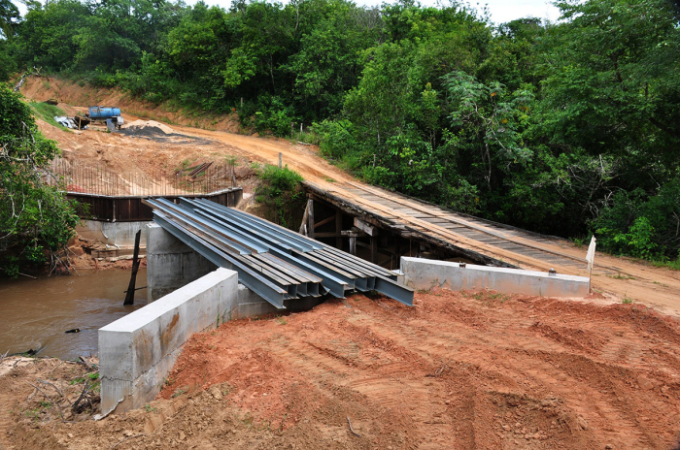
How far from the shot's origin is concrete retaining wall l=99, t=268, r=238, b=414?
16.0ft

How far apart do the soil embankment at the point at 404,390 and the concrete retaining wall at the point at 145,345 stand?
185 mm

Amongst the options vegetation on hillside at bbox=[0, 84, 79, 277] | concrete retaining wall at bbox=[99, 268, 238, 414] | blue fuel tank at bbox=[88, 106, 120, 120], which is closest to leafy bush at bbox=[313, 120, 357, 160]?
blue fuel tank at bbox=[88, 106, 120, 120]

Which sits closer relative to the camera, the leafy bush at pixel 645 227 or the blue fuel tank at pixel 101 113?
the leafy bush at pixel 645 227

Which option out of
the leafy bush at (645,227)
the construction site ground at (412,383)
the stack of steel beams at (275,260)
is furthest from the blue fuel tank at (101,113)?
the leafy bush at (645,227)

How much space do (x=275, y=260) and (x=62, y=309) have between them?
274 inches

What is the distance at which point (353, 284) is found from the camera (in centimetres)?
802

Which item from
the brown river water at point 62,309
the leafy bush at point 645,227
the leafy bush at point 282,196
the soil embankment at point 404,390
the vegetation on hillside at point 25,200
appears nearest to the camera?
the soil embankment at point 404,390

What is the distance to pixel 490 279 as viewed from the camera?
28.5 ft

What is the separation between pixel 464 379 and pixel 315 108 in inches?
1092

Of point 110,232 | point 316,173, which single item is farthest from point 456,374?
point 316,173

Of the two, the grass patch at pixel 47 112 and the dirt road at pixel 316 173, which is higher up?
the grass patch at pixel 47 112

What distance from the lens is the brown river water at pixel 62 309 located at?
9.77 meters

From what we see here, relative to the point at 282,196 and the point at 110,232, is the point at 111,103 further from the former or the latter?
the point at 282,196

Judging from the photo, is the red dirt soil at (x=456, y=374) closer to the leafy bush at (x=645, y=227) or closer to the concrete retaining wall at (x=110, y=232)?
the leafy bush at (x=645, y=227)
